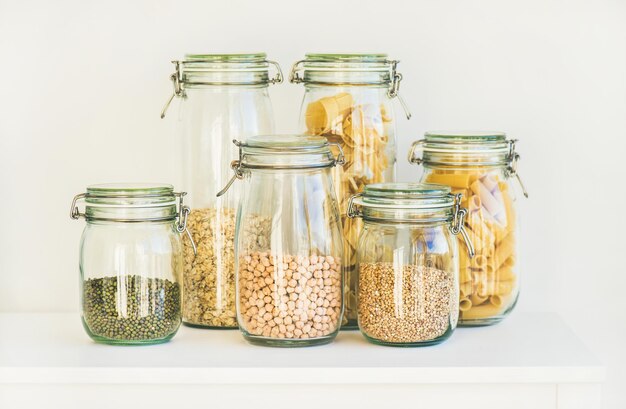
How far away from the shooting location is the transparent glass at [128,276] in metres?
1.17

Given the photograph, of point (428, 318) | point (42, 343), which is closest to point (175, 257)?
point (42, 343)

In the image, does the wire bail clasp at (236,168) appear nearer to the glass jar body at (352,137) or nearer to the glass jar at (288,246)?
the glass jar at (288,246)

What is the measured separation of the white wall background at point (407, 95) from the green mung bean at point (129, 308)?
268 mm

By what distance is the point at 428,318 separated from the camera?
1.14m

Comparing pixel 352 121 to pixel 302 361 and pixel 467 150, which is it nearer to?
pixel 467 150

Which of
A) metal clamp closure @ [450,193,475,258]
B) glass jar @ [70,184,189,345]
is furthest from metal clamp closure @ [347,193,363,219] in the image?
glass jar @ [70,184,189,345]

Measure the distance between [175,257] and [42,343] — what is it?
199 mm

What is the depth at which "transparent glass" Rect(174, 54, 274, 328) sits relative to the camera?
1.25 metres

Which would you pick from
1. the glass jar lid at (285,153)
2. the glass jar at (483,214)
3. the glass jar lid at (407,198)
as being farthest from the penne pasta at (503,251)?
the glass jar lid at (285,153)

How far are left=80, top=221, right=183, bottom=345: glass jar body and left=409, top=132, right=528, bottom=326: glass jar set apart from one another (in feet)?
1.18

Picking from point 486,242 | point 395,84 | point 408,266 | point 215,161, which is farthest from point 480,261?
point 215,161

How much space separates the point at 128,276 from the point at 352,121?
336 millimetres

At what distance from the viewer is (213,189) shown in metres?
1.27
